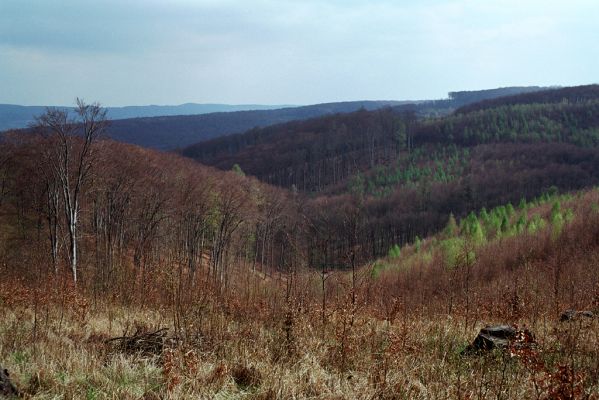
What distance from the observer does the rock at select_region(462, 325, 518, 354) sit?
529 centimetres

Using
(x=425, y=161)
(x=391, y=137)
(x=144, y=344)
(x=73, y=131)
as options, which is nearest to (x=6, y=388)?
(x=144, y=344)

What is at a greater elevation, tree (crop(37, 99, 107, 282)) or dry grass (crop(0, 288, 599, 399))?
tree (crop(37, 99, 107, 282))

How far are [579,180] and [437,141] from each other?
4301 cm

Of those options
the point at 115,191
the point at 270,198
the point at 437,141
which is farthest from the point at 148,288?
the point at 437,141

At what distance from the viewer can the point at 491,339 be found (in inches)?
210

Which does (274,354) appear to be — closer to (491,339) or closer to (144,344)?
(144,344)

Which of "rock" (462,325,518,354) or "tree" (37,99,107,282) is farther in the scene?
"tree" (37,99,107,282)

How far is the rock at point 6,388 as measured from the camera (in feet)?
11.9

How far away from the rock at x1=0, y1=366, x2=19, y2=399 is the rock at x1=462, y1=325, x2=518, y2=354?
4.57m

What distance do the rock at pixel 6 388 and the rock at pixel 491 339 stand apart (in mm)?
4574

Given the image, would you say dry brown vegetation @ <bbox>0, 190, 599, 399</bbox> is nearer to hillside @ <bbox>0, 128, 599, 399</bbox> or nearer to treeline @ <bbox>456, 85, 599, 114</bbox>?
hillside @ <bbox>0, 128, 599, 399</bbox>

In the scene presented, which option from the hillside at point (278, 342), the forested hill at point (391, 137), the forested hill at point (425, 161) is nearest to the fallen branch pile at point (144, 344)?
the hillside at point (278, 342)

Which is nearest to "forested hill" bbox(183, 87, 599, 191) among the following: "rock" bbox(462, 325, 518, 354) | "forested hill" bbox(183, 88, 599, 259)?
"forested hill" bbox(183, 88, 599, 259)

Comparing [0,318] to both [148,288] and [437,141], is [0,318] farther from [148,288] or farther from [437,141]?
[437,141]
